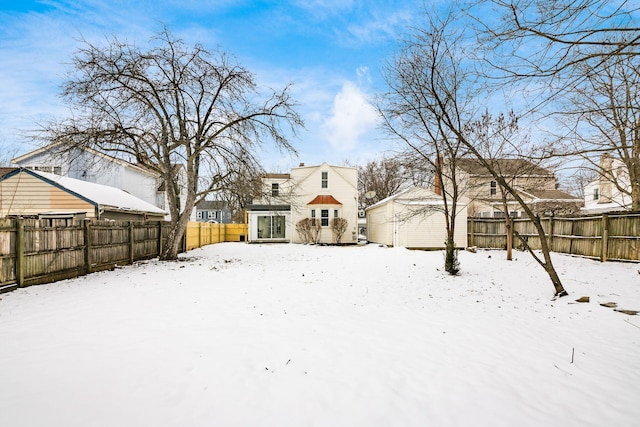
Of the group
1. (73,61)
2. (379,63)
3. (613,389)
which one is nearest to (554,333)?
(613,389)

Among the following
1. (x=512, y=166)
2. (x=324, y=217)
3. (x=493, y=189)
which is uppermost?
(x=493, y=189)

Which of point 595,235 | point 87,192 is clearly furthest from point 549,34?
point 87,192

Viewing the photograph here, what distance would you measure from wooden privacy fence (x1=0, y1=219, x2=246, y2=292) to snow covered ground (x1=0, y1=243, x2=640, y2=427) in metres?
0.49

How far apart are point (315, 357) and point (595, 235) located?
12854mm

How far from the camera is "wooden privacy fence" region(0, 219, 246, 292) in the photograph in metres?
7.02

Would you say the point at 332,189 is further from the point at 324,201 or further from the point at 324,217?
the point at 324,217

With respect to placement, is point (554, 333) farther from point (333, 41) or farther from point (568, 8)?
point (333, 41)

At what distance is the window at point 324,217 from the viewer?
24592mm

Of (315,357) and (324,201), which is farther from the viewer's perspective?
(324,201)

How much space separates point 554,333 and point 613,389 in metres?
1.78

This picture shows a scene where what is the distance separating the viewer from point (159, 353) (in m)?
3.97

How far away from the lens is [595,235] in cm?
1193

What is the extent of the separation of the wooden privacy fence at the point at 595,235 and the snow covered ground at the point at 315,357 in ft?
13.4

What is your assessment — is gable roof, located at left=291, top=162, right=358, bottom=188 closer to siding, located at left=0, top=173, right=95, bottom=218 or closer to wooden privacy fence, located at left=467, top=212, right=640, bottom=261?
wooden privacy fence, located at left=467, top=212, right=640, bottom=261
